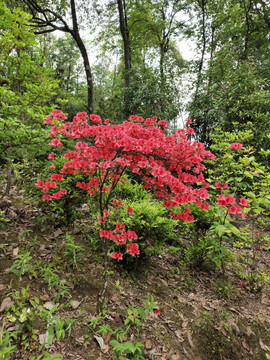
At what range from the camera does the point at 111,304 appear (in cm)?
207

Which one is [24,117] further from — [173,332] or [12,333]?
[173,332]

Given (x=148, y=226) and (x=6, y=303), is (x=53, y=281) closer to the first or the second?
(x=6, y=303)

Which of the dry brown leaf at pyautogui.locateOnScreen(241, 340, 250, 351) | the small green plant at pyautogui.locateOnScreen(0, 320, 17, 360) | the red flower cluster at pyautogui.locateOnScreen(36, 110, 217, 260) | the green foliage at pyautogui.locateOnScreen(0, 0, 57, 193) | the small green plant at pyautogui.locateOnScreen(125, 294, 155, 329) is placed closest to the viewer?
the small green plant at pyautogui.locateOnScreen(0, 320, 17, 360)

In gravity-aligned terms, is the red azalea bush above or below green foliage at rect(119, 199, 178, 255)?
above

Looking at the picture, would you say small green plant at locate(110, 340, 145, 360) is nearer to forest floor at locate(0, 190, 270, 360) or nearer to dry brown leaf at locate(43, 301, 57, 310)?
forest floor at locate(0, 190, 270, 360)

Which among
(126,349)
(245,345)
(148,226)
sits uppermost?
(148,226)

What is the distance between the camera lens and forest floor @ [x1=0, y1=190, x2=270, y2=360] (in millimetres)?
1600

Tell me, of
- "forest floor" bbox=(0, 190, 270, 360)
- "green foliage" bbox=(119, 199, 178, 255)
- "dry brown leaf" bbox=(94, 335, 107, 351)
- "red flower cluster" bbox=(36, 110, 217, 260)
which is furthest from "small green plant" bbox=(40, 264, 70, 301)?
"green foliage" bbox=(119, 199, 178, 255)

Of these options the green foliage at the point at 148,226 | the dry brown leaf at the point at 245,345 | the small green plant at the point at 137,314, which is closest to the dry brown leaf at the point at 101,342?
the small green plant at the point at 137,314

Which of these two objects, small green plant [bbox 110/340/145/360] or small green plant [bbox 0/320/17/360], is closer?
small green plant [bbox 0/320/17/360]

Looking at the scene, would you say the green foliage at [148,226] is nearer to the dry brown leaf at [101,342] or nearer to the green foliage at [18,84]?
the dry brown leaf at [101,342]

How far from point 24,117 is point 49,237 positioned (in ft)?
5.73

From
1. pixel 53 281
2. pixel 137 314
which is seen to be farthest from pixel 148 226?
pixel 53 281

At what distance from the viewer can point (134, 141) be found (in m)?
1.67
